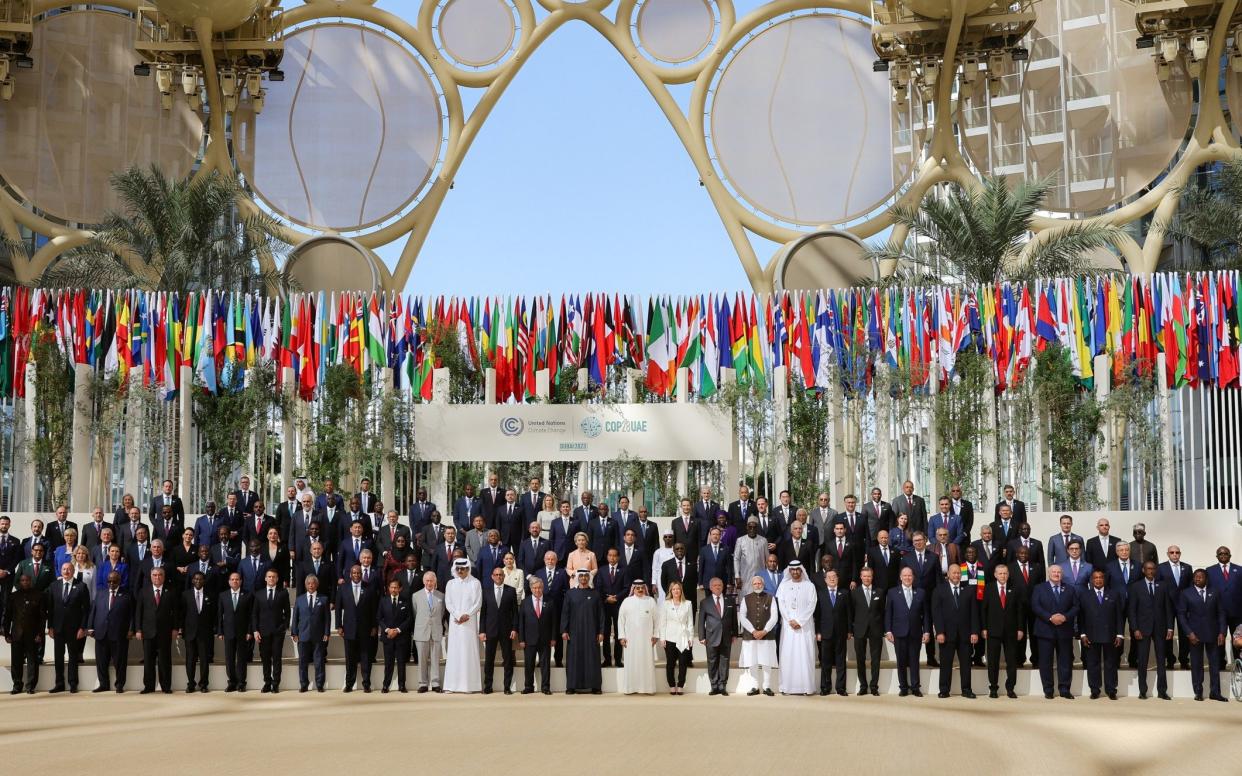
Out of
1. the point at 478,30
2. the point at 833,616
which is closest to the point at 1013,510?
the point at 833,616

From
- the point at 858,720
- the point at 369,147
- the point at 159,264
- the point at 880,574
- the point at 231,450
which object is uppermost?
the point at 369,147

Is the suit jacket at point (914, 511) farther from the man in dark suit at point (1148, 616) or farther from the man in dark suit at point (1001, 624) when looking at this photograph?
the man in dark suit at point (1148, 616)

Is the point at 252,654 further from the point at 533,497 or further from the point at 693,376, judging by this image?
the point at 693,376

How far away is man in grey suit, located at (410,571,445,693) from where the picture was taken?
13.6 metres

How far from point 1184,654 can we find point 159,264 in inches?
643

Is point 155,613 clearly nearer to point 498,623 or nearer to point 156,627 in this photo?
point 156,627

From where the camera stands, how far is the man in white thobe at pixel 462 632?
44.2 ft

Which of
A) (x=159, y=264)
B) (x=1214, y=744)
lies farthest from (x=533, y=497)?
(x=159, y=264)

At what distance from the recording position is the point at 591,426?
1912 cm

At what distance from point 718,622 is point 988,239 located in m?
10.6

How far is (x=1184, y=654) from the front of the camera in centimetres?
1339

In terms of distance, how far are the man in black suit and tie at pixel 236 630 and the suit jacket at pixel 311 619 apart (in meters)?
0.48

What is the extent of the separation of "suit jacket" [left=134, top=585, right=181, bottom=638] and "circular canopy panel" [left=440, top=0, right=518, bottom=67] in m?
17.9

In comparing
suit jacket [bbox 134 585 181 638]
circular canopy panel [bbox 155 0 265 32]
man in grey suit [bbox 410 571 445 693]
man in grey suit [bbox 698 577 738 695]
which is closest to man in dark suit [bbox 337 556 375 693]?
man in grey suit [bbox 410 571 445 693]
